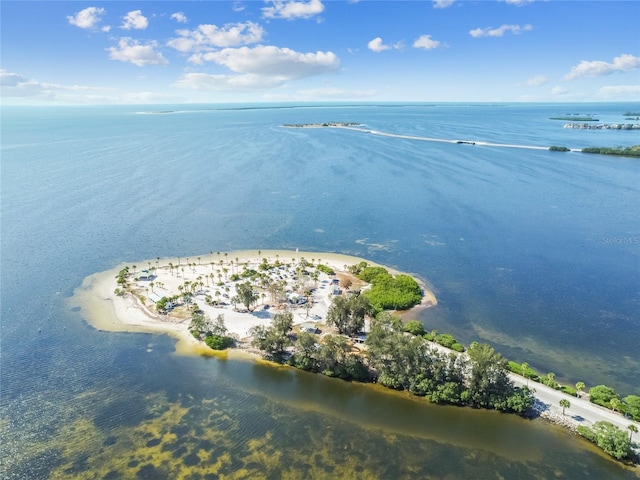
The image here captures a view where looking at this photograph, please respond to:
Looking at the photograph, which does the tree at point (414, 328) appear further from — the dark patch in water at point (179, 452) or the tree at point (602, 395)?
the dark patch in water at point (179, 452)

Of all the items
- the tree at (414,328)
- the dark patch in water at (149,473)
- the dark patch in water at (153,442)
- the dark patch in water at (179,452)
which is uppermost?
the tree at (414,328)

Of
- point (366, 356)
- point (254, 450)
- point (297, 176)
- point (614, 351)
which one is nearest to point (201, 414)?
point (254, 450)

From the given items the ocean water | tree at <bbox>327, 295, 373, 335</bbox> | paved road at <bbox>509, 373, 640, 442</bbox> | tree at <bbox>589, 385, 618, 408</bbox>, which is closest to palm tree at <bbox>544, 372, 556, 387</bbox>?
paved road at <bbox>509, 373, 640, 442</bbox>

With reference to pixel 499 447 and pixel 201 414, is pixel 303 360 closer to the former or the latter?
pixel 201 414

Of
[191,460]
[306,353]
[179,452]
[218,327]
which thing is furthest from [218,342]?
[191,460]

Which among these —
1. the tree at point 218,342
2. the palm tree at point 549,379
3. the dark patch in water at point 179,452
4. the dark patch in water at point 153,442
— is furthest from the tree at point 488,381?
the dark patch in water at point 153,442

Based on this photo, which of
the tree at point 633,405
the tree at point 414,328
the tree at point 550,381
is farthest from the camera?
the tree at point 414,328

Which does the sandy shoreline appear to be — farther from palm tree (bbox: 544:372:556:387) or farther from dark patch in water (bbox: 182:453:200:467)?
palm tree (bbox: 544:372:556:387)
